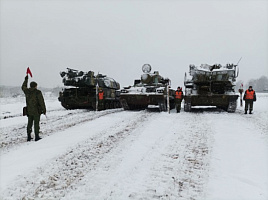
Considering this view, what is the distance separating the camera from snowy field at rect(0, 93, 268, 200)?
2.89 metres

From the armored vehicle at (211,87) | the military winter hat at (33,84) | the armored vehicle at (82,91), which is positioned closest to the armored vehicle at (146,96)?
the armored vehicle at (211,87)

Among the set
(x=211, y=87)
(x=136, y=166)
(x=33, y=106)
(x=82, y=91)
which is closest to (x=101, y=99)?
(x=82, y=91)

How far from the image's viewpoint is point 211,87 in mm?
13258

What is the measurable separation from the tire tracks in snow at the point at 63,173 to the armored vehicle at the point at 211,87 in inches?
309

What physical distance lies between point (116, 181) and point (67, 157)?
1502 millimetres

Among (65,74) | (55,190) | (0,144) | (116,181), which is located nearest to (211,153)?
(116,181)

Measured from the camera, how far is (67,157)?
13.9 feet

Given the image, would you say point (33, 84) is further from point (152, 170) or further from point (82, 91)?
point (82, 91)

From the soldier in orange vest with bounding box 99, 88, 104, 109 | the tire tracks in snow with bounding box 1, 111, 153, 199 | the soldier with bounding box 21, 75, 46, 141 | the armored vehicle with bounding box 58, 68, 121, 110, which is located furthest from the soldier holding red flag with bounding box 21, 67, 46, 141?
the soldier in orange vest with bounding box 99, 88, 104, 109

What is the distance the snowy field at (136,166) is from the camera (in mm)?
2895

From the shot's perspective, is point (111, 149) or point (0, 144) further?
point (0, 144)

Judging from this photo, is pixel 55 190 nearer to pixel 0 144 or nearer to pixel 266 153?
pixel 0 144

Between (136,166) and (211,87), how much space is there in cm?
1085

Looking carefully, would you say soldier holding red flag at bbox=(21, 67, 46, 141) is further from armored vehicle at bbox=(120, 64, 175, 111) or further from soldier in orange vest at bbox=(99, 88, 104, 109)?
soldier in orange vest at bbox=(99, 88, 104, 109)
